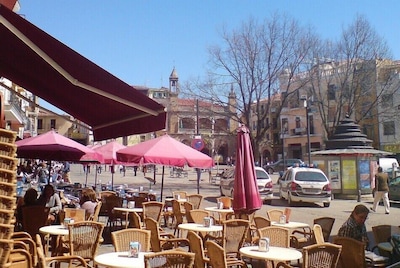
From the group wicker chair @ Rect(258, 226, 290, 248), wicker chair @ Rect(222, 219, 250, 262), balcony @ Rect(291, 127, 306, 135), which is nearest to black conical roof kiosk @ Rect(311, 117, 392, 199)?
wicker chair @ Rect(222, 219, 250, 262)

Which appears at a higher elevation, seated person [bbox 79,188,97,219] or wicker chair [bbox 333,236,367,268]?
seated person [bbox 79,188,97,219]

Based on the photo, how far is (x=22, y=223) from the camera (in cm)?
819

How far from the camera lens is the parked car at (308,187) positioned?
18.5 m

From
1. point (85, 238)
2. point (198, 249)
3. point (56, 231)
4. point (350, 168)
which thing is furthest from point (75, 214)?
point (350, 168)

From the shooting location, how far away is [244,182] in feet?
30.4

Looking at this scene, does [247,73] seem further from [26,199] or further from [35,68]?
[35,68]

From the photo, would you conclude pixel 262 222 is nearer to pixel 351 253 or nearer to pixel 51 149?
pixel 351 253

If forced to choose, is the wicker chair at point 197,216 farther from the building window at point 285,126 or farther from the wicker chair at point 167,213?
the building window at point 285,126

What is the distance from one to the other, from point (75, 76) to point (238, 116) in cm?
2826

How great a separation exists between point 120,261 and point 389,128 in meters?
51.9

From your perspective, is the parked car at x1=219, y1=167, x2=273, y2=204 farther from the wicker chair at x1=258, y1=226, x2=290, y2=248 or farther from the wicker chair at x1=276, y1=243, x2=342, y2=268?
the wicker chair at x1=276, y1=243, x2=342, y2=268

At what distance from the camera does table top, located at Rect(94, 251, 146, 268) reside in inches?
194

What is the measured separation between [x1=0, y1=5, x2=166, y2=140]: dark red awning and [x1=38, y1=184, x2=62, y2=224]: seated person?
4481 mm

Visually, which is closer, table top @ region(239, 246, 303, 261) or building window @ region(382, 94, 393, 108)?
table top @ region(239, 246, 303, 261)
